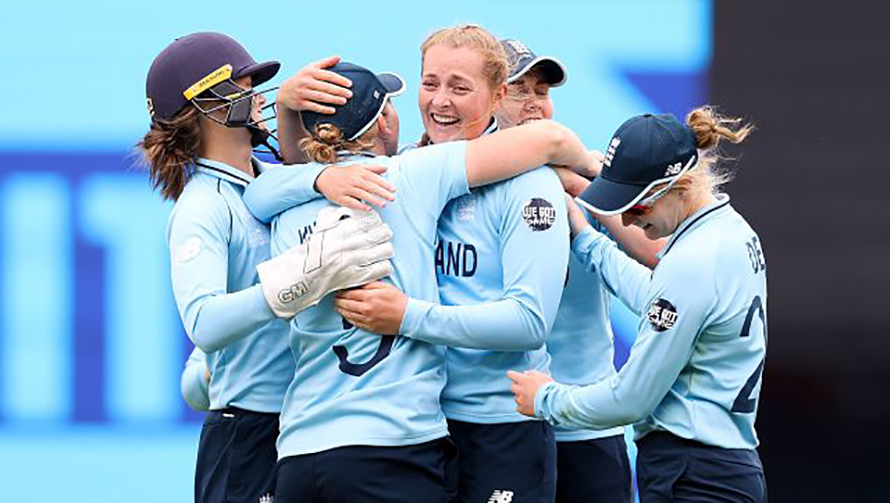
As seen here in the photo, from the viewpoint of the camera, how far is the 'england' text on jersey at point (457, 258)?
8.32 ft

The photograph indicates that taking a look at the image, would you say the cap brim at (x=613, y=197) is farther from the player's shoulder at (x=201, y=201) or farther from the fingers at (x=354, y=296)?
the player's shoulder at (x=201, y=201)

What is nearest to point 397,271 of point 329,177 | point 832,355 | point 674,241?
point 329,177

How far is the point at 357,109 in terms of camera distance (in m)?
2.50

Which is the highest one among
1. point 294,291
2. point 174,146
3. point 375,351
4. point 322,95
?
point 322,95

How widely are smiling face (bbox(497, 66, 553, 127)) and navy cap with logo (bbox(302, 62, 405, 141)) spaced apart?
49cm

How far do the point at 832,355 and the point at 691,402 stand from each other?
76.5 inches

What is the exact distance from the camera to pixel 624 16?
421 centimetres

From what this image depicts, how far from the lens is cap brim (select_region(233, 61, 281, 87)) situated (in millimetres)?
2756

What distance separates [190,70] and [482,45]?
0.57 meters

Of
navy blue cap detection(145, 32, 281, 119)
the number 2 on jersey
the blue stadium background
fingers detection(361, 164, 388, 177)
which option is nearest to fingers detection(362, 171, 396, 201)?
fingers detection(361, 164, 388, 177)

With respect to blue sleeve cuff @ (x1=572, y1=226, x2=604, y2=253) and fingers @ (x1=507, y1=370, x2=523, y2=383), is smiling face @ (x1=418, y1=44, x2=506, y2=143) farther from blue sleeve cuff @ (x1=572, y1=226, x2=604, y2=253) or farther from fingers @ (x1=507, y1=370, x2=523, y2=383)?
fingers @ (x1=507, y1=370, x2=523, y2=383)

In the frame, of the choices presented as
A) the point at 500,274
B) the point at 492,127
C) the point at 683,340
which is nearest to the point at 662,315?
the point at 683,340

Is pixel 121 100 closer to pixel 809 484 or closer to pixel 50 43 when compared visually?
pixel 50 43

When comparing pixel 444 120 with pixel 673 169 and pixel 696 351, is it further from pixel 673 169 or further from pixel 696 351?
pixel 696 351
